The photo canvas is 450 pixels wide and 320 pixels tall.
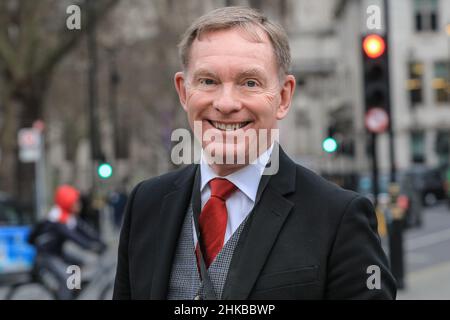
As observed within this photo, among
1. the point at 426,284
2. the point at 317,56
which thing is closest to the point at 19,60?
the point at 426,284

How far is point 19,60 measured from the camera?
87.2ft

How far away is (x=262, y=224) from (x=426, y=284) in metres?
12.6

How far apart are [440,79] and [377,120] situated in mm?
39573

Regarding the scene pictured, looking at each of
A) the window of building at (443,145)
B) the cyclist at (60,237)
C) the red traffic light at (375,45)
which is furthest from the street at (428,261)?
the window of building at (443,145)

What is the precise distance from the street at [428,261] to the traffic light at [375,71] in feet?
8.07

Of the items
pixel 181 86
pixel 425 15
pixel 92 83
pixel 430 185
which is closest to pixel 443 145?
pixel 430 185

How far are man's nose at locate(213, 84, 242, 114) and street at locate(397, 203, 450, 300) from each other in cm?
914

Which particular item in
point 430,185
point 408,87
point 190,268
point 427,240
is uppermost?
point 408,87

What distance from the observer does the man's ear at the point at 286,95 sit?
2844mm

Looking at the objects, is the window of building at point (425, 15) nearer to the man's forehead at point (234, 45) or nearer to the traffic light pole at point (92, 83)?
the traffic light pole at point (92, 83)

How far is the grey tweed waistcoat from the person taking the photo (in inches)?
107

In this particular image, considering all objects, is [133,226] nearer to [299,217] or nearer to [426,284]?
[299,217]

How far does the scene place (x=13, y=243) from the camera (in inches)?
719

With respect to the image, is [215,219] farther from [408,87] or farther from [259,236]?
[408,87]
